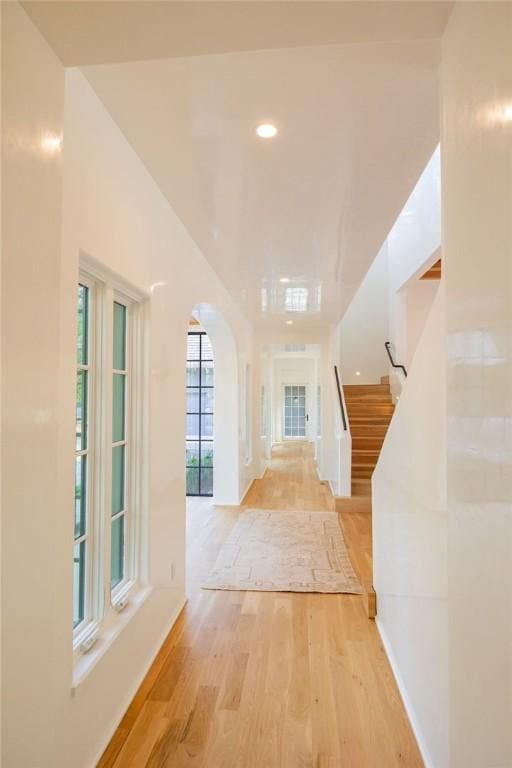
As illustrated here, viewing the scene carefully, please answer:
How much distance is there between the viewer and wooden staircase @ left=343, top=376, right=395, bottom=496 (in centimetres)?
678

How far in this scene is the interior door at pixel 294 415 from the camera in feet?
48.5

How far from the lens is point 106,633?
6.32 feet

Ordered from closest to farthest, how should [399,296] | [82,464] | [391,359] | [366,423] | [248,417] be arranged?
[82,464] → [248,417] → [366,423] → [399,296] → [391,359]

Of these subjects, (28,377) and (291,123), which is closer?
(28,377)

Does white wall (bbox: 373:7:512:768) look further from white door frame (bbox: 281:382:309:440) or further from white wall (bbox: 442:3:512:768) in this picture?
white door frame (bbox: 281:382:309:440)

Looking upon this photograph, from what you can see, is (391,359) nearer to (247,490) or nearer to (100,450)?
(247,490)

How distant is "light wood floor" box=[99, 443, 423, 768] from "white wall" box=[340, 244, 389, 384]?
718 cm

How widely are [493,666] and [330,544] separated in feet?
12.0

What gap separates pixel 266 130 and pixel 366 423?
20.9 feet

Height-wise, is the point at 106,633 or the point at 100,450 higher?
the point at 100,450

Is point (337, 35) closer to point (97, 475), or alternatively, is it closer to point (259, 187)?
point (259, 187)

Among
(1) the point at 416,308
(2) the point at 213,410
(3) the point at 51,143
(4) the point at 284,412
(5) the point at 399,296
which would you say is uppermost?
(5) the point at 399,296

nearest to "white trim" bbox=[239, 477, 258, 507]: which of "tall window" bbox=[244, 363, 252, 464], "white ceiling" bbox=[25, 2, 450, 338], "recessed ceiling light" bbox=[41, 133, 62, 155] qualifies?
"tall window" bbox=[244, 363, 252, 464]

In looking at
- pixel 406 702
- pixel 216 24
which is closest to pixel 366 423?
pixel 406 702
